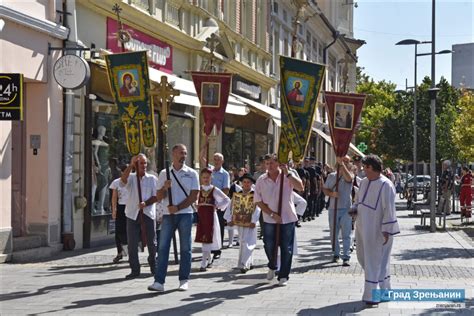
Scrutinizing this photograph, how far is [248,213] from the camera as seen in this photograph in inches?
466

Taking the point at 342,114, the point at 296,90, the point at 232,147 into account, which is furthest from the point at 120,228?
the point at 232,147

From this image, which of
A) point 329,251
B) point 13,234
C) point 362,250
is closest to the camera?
point 362,250

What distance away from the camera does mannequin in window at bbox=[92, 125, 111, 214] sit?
49.0 ft

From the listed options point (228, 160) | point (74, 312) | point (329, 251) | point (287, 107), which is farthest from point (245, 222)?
point (228, 160)

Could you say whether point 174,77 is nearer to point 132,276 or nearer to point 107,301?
point 132,276

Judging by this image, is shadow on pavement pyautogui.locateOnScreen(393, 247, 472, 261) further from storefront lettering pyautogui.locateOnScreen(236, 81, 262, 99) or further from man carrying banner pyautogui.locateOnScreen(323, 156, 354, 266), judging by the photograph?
storefront lettering pyautogui.locateOnScreen(236, 81, 262, 99)

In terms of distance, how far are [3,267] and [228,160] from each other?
1440cm

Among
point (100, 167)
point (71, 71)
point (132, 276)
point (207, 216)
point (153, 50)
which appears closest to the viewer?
point (132, 276)

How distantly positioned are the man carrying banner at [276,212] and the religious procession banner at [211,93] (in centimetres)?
227

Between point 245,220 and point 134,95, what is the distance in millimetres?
2704

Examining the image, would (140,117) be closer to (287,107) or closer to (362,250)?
(287,107)

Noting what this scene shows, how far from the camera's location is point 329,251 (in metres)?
14.4

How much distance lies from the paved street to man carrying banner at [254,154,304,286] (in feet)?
1.11

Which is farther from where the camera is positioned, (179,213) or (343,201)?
(343,201)
